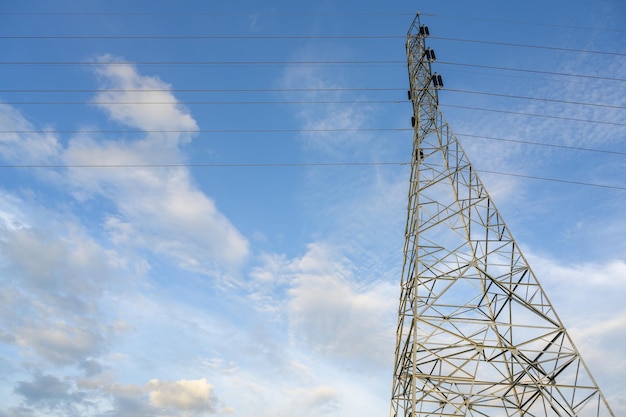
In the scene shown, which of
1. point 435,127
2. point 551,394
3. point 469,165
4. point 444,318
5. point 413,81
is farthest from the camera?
point 413,81

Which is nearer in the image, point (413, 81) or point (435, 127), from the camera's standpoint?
point (435, 127)

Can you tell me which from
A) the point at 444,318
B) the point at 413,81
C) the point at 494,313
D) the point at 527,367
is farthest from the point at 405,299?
the point at 413,81

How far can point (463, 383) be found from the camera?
1850 centimetres

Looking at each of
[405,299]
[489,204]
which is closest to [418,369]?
[405,299]

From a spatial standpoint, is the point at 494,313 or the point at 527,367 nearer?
the point at 527,367

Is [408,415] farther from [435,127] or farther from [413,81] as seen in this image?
[413,81]

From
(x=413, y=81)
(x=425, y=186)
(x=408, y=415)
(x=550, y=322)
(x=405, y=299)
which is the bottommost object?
(x=408, y=415)

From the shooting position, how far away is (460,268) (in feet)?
68.8

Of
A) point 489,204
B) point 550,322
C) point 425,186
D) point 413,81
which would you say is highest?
point 413,81

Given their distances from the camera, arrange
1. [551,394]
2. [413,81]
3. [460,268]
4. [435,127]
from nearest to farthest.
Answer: [551,394] < [460,268] < [435,127] < [413,81]

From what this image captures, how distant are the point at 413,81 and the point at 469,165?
7.91 meters

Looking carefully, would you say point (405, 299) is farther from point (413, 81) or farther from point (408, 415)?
point (413, 81)

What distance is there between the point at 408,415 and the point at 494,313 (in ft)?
20.5

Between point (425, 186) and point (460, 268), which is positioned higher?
point (425, 186)
